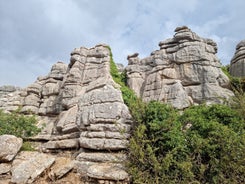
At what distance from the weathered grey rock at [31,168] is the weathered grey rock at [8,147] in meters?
0.51

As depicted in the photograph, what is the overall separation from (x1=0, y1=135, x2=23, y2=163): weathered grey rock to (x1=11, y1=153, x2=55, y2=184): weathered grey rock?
1.67 feet

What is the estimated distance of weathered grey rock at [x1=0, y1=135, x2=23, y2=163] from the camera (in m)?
8.70

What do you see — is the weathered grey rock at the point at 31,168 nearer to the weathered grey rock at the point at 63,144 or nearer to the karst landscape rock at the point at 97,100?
the karst landscape rock at the point at 97,100

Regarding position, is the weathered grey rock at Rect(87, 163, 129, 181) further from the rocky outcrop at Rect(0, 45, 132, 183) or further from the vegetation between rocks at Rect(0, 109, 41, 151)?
the vegetation between rocks at Rect(0, 109, 41, 151)

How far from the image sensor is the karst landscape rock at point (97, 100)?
840 centimetres

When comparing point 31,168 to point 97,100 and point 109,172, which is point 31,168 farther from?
point 97,100

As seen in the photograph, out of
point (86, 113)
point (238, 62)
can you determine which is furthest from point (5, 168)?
point (238, 62)

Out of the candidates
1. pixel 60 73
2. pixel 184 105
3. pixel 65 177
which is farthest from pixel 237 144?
pixel 60 73

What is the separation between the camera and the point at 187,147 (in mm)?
8188

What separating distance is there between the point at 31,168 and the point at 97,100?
413 centimetres

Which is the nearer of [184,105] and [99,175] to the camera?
[99,175]

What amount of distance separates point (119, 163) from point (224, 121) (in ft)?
14.9

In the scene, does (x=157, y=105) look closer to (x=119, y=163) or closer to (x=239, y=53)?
(x=119, y=163)

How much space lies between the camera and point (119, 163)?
8.20 metres
